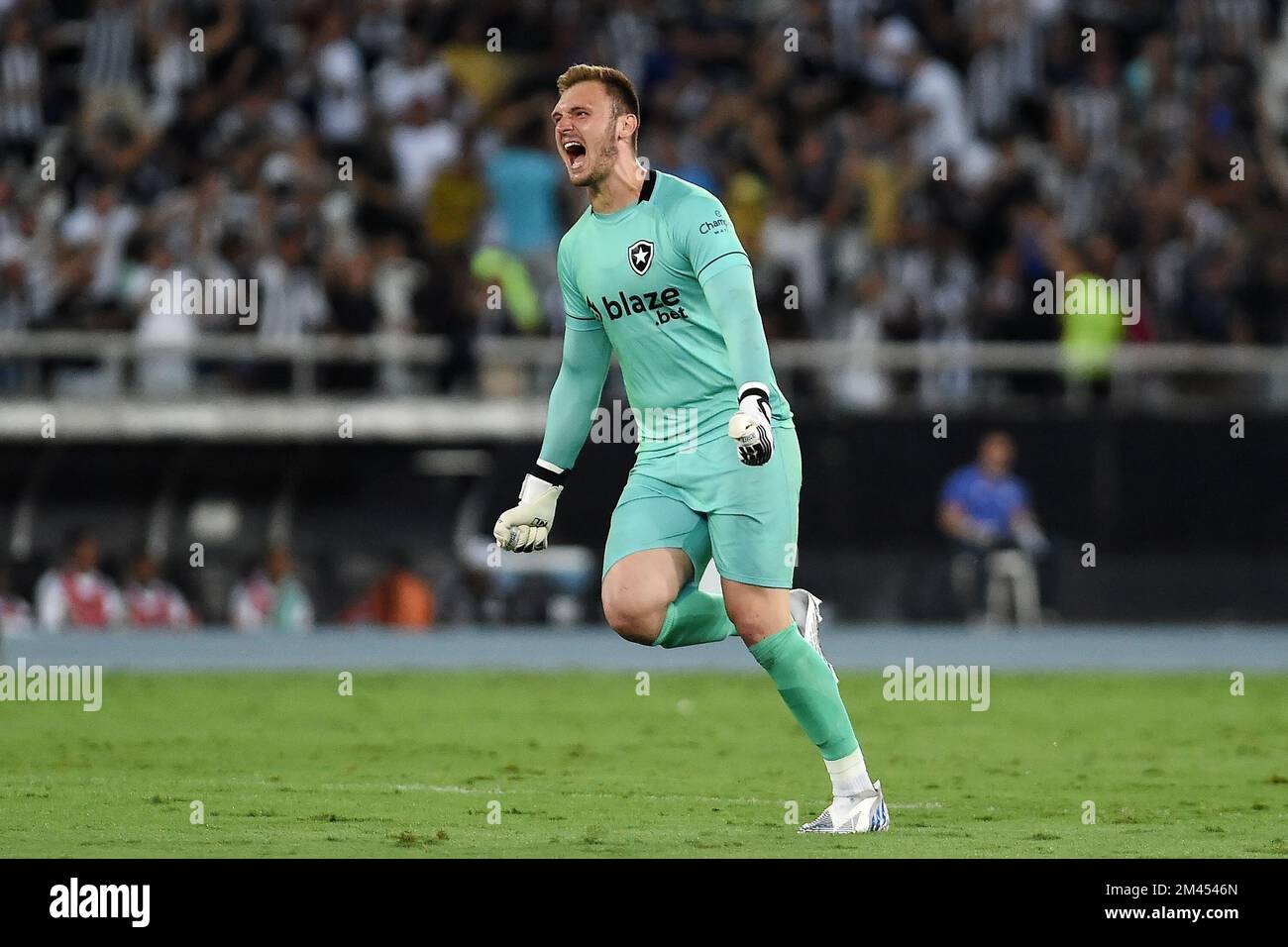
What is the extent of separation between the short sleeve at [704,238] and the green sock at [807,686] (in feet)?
4.37

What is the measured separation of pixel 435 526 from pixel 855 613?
3.70m

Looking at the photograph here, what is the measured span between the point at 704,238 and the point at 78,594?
12.1 meters

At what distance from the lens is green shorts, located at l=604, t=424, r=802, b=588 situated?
8.73 meters

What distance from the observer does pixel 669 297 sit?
29.0ft

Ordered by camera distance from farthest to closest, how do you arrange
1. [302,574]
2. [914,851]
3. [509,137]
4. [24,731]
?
[509,137]
[302,574]
[24,731]
[914,851]

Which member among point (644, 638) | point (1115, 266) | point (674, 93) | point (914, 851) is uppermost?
point (674, 93)

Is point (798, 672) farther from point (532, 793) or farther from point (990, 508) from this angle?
point (990, 508)

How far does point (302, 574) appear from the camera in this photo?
20719mm

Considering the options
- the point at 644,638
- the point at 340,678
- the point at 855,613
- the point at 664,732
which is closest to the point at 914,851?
the point at 644,638

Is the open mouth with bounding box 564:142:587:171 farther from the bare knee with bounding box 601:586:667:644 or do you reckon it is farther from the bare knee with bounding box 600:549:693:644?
the bare knee with bounding box 601:586:667:644
